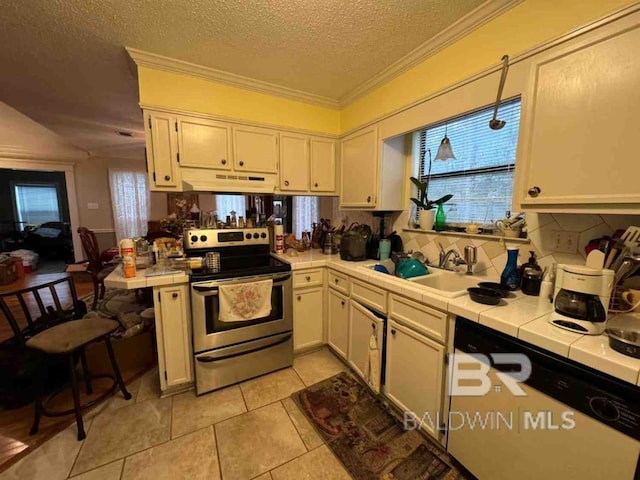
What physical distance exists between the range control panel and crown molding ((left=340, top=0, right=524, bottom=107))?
163 centimetres

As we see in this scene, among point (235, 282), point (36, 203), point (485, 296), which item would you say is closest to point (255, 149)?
point (235, 282)

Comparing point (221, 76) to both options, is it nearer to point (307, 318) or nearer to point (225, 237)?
point (225, 237)

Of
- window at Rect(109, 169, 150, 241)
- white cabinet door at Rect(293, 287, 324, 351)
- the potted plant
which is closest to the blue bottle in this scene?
the potted plant

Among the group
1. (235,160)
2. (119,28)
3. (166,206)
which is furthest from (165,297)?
(166,206)

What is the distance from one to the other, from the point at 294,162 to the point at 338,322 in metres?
1.56

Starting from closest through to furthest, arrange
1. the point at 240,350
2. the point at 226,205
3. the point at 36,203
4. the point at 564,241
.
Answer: the point at 564,241 < the point at 240,350 < the point at 226,205 < the point at 36,203

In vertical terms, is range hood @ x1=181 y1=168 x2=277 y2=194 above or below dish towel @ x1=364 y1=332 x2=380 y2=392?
above

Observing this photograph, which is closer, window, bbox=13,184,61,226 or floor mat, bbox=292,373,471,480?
floor mat, bbox=292,373,471,480

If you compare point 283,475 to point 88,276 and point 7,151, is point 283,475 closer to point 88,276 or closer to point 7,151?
point 88,276

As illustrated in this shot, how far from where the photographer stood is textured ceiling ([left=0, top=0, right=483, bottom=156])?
1419 millimetres

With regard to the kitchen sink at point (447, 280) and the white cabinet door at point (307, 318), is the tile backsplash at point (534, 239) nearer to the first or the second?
the kitchen sink at point (447, 280)

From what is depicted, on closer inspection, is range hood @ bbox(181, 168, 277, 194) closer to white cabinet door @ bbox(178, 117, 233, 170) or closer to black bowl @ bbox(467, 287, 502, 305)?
white cabinet door @ bbox(178, 117, 233, 170)

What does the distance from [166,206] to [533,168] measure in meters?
6.80

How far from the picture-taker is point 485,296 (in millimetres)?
1257
